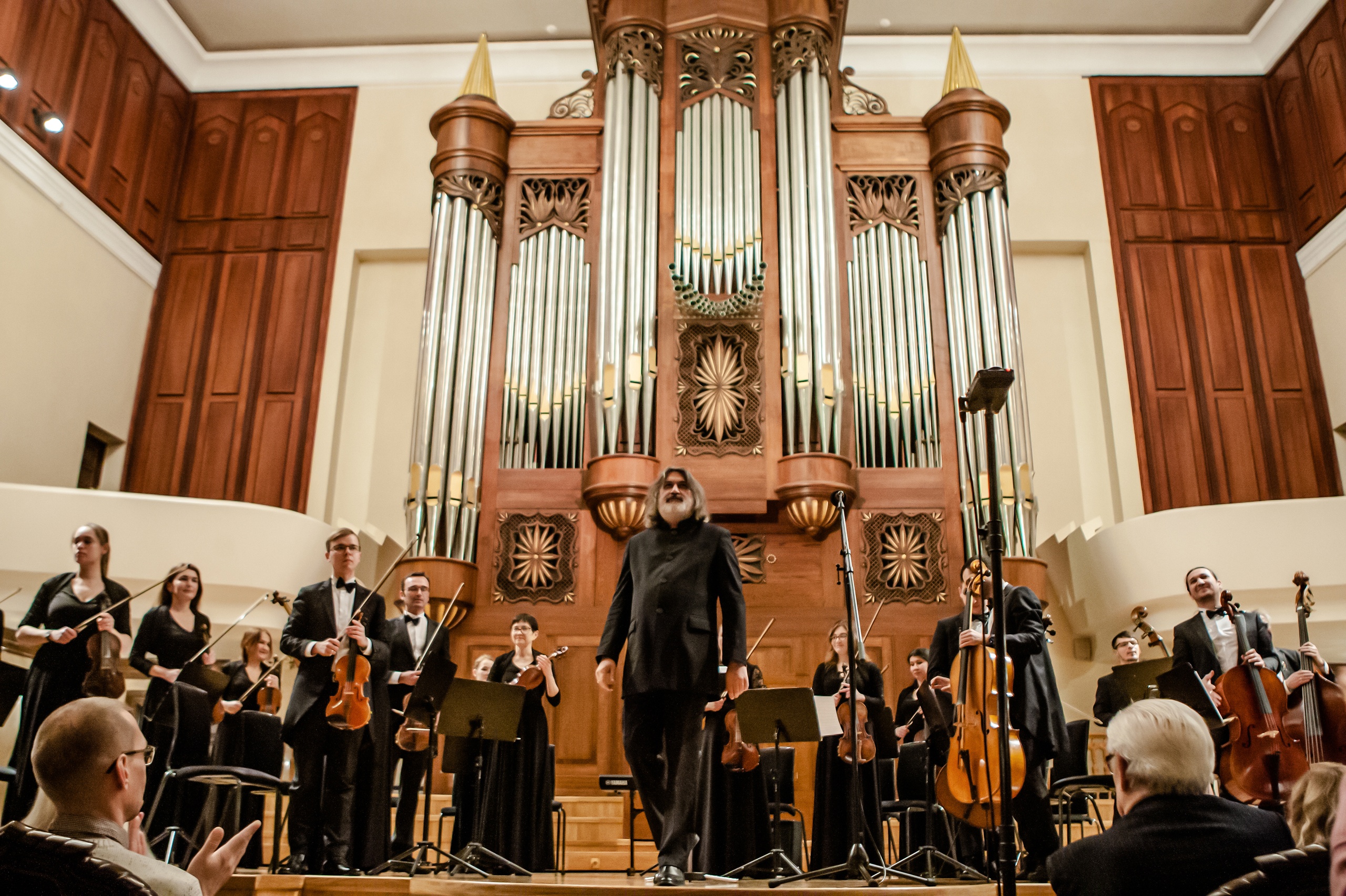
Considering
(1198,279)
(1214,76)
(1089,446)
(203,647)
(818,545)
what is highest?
(1214,76)

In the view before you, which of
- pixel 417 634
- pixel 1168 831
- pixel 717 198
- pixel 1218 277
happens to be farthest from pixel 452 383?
pixel 1218 277

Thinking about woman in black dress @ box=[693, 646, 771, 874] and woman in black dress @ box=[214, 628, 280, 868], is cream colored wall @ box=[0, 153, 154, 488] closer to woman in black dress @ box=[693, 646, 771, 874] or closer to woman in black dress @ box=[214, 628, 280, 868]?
woman in black dress @ box=[214, 628, 280, 868]

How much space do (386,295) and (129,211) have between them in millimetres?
2055

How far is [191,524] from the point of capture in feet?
23.2

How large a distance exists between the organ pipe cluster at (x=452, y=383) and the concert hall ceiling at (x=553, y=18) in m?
2.80

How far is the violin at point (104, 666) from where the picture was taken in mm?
4752

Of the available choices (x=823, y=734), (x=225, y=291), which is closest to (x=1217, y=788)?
(x=823, y=734)

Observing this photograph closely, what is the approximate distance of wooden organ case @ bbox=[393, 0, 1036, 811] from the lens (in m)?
6.55

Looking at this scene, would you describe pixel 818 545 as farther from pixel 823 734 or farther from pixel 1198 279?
pixel 1198 279

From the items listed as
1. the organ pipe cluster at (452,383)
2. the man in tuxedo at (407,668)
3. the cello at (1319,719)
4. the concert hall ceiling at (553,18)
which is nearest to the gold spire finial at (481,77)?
the organ pipe cluster at (452,383)

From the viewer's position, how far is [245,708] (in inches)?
233

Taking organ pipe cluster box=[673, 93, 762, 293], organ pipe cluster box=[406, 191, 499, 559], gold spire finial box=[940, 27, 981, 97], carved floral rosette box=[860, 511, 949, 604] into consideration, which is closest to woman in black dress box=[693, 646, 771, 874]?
carved floral rosette box=[860, 511, 949, 604]

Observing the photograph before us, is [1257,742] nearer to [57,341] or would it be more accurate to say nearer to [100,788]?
[100,788]

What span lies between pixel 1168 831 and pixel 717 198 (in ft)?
19.1
